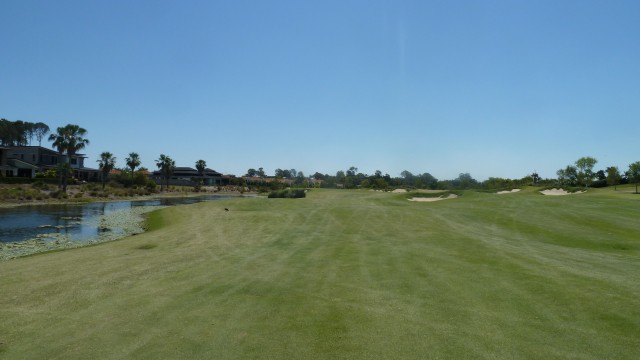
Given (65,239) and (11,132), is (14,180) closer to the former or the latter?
(65,239)

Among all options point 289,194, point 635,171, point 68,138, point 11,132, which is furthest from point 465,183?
point 11,132

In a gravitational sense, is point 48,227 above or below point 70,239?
above

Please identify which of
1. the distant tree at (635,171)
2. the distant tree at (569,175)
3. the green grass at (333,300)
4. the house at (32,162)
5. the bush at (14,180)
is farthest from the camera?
the distant tree at (569,175)

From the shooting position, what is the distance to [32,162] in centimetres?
9475

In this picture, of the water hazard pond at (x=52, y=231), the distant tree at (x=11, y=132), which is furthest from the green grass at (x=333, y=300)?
the distant tree at (x=11, y=132)

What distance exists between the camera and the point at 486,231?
22000mm

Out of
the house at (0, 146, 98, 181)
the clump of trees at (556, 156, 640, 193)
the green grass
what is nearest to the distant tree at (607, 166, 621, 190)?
the clump of trees at (556, 156, 640, 193)

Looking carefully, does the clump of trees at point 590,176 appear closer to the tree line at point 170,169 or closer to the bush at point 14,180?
the tree line at point 170,169

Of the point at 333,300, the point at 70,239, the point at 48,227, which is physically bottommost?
the point at 70,239

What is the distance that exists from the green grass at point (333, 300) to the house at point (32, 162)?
8143cm

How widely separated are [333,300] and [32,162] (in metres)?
109

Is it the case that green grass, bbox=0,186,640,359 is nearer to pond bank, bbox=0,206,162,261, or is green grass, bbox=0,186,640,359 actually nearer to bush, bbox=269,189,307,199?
pond bank, bbox=0,206,162,261

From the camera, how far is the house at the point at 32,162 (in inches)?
3248

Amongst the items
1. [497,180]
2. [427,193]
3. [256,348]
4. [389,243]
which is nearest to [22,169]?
[427,193]
